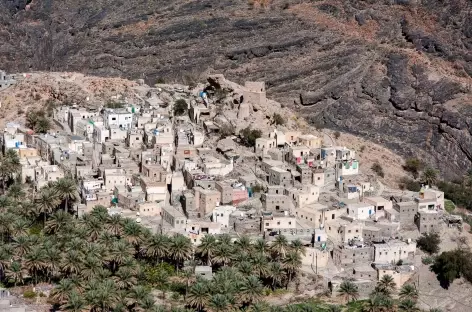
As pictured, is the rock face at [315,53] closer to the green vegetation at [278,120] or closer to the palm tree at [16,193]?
the green vegetation at [278,120]

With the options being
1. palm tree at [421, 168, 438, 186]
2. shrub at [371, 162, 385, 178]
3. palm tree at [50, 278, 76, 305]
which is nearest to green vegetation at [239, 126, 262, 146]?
shrub at [371, 162, 385, 178]

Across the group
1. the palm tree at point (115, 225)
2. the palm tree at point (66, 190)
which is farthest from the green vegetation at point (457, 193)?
the palm tree at point (66, 190)

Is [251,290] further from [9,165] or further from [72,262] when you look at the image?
[9,165]

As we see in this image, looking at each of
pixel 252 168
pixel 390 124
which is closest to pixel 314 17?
pixel 390 124

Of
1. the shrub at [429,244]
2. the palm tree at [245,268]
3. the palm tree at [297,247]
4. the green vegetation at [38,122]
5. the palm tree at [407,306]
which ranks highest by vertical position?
the green vegetation at [38,122]

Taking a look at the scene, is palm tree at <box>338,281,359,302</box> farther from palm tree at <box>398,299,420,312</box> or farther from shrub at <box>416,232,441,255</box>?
shrub at <box>416,232,441,255</box>

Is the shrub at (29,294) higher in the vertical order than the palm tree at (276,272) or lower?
lower
